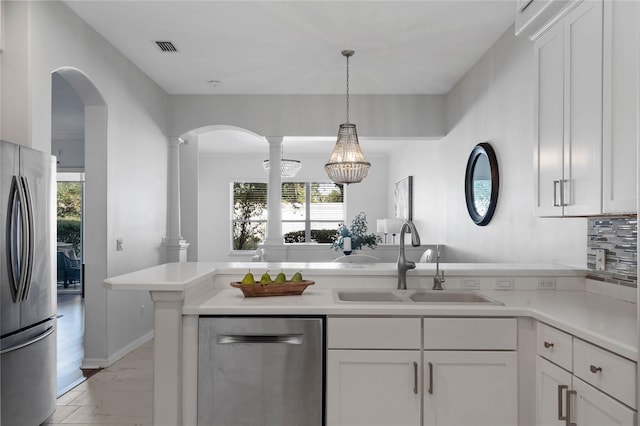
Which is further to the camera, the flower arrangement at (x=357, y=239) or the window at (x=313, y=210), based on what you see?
the window at (x=313, y=210)

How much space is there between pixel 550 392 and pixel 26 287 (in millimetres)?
2568

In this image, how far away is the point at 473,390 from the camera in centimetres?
193

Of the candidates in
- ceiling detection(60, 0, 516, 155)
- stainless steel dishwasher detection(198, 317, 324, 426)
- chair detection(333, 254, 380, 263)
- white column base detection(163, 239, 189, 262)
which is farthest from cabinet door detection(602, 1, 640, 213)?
white column base detection(163, 239, 189, 262)

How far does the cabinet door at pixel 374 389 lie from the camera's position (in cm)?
194

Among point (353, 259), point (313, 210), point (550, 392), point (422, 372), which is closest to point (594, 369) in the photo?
point (550, 392)

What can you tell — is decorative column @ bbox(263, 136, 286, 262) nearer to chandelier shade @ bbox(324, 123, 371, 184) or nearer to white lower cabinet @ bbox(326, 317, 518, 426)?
chandelier shade @ bbox(324, 123, 371, 184)

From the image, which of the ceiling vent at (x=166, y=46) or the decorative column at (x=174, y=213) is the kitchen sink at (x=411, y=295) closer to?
the ceiling vent at (x=166, y=46)

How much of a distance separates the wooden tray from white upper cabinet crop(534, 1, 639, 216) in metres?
1.29

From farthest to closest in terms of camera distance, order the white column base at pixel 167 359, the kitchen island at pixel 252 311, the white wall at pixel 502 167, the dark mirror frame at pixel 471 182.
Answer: the dark mirror frame at pixel 471 182 < the white wall at pixel 502 167 < the white column base at pixel 167 359 < the kitchen island at pixel 252 311

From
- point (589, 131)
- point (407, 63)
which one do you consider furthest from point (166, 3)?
point (589, 131)

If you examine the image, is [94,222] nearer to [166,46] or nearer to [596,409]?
[166,46]

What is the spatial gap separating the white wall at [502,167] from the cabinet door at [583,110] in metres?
0.83

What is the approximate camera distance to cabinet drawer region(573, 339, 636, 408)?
54.2 inches

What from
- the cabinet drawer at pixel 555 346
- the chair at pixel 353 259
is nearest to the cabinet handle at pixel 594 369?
the cabinet drawer at pixel 555 346
